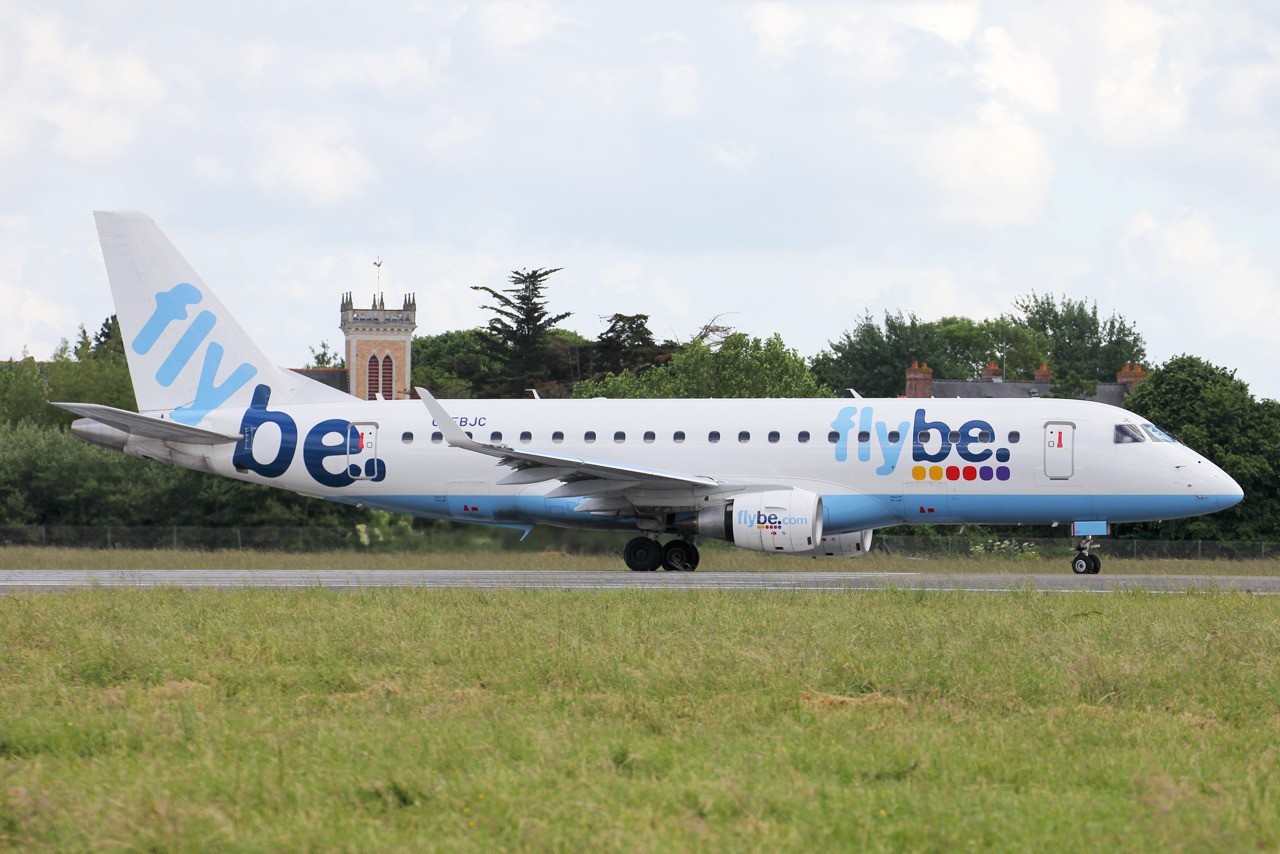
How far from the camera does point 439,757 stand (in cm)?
883

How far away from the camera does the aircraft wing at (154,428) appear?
28.7m

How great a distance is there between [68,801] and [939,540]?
33.6m

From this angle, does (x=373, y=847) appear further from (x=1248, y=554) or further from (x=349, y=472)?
(x=1248, y=554)

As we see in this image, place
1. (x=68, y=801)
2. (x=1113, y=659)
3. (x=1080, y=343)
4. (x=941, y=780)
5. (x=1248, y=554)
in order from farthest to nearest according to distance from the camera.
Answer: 1. (x=1080, y=343)
2. (x=1248, y=554)
3. (x=1113, y=659)
4. (x=941, y=780)
5. (x=68, y=801)

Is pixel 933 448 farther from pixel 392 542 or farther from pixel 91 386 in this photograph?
pixel 91 386

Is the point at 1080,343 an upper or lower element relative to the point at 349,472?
upper

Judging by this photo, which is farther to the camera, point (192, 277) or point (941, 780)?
point (192, 277)

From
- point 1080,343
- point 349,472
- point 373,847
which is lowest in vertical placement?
point 373,847

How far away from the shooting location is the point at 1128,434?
1080 inches

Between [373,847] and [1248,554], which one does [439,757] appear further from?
[1248,554]

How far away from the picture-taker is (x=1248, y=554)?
39375mm

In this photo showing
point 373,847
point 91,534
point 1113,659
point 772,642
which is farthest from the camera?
point 91,534

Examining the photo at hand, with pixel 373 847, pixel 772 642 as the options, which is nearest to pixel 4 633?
pixel 772 642

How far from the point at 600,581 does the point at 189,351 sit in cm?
1179
